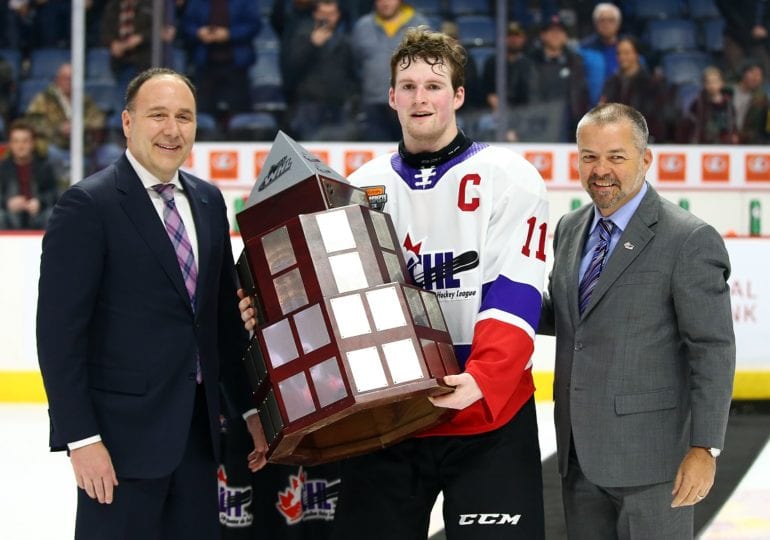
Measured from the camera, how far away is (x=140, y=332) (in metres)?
2.26

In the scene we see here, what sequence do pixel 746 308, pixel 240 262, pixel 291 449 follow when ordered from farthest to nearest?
pixel 746 308 → pixel 240 262 → pixel 291 449

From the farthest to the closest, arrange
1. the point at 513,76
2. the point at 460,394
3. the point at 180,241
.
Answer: the point at 513,76
the point at 180,241
the point at 460,394

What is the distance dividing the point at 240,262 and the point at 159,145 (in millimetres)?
294

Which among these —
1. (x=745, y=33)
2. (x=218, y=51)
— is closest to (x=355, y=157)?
(x=218, y=51)

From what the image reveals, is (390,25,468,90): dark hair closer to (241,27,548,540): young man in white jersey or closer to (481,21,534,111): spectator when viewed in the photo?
(241,27,548,540): young man in white jersey

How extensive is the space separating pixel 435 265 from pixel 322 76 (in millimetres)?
5413

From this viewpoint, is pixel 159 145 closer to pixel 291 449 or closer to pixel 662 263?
pixel 291 449

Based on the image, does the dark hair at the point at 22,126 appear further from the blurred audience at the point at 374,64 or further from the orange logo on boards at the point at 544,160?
the orange logo on boards at the point at 544,160

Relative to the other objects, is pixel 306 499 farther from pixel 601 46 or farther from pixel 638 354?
pixel 601 46

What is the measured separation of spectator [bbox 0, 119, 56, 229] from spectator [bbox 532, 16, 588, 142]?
318 cm

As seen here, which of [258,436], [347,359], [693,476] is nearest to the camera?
[347,359]

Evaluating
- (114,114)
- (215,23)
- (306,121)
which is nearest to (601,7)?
(306,121)

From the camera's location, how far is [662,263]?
7.54ft

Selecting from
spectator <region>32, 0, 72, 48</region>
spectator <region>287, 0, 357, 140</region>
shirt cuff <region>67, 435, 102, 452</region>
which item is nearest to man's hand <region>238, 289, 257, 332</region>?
shirt cuff <region>67, 435, 102, 452</region>
